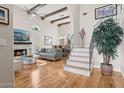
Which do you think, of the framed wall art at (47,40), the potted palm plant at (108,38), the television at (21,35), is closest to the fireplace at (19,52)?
the television at (21,35)

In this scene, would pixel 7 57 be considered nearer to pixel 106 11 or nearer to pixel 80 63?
pixel 80 63

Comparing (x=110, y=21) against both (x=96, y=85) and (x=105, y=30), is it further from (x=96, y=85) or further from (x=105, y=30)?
(x=96, y=85)

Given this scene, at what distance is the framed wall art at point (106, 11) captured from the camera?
177 inches

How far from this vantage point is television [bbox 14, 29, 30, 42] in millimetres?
6645

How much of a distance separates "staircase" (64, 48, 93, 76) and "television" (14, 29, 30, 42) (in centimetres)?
414

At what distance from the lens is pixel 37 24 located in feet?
28.1

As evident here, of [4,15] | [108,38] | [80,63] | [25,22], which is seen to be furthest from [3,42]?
[25,22]

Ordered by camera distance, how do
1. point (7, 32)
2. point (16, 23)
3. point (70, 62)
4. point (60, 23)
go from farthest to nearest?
1. point (60, 23)
2. point (16, 23)
3. point (70, 62)
4. point (7, 32)

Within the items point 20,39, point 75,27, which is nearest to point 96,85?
point 75,27

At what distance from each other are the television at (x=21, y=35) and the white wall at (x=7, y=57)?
506 centimetres

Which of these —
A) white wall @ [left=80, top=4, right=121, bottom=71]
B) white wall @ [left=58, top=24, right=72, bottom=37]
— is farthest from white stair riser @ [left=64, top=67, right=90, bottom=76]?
white wall @ [left=58, top=24, right=72, bottom=37]

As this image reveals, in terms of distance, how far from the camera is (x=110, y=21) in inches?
147

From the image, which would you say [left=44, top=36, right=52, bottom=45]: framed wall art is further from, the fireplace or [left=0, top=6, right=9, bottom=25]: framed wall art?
[left=0, top=6, right=9, bottom=25]: framed wall art

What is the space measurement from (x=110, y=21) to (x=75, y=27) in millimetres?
2294
